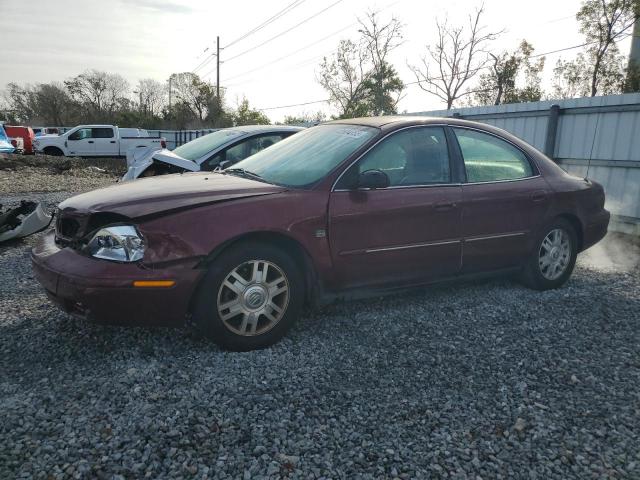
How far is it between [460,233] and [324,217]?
129 centimetres

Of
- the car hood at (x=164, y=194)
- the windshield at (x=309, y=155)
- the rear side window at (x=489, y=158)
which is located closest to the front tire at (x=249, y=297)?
the car hood at (x=164, y=194)

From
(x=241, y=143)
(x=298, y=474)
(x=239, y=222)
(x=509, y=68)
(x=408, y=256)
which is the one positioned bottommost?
(x=298, y=474)

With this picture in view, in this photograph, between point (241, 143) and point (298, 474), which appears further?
point (241, 143)

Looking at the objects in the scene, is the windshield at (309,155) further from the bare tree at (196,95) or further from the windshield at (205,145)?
the bare tree at (196,95)

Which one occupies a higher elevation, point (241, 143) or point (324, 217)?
point (241, 143)

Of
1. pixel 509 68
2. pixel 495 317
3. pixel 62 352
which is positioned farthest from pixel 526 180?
pixel 509 68

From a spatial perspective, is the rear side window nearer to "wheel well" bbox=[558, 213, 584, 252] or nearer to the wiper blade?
"wheel well" bbox=[558, 213, 584, 252]

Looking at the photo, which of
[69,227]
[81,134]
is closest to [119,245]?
[69,227]

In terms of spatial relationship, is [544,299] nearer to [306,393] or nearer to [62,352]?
[306,393]

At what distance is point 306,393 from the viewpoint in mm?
2828

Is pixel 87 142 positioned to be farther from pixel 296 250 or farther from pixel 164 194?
pixel 296 250

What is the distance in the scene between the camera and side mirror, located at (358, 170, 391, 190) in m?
3.52

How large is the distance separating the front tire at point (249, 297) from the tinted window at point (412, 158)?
3.05ft

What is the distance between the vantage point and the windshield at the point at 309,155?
145 inches
